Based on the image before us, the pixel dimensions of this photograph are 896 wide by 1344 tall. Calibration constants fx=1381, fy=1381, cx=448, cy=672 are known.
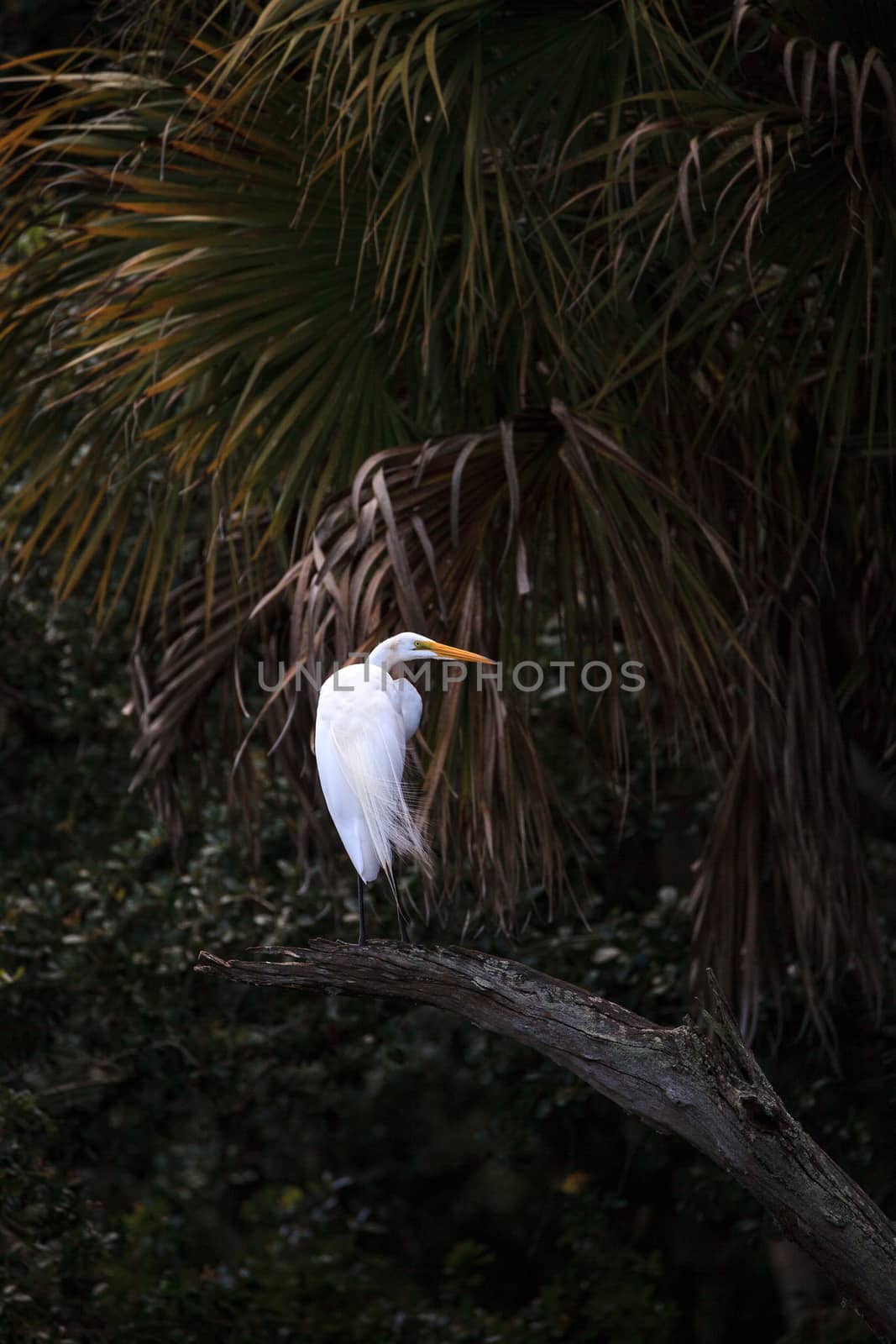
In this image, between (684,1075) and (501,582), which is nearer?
(684,1075)

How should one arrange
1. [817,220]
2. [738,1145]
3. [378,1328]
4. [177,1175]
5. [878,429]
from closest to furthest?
[738,1145] < [817,220] < [878,429] < [378,1328] < [177,1175]

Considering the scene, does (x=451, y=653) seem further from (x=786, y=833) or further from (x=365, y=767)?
(x=786, y=833)

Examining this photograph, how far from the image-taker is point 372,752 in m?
2.30

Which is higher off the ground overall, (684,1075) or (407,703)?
(407,703)

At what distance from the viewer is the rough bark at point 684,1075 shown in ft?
5.48

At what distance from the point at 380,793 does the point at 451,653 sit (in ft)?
0.90

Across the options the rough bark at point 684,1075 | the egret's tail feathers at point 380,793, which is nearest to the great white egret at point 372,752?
the egret's tail feathers at point 380,793

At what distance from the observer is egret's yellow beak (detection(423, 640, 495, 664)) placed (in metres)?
2.34

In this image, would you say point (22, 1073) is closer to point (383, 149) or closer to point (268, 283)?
point (268, 283)

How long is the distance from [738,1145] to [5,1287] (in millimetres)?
2080

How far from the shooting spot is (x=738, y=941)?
10.1ft

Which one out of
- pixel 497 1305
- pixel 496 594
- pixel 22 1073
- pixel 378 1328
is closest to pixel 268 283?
pixel 496 594

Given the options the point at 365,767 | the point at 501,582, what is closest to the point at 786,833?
the point at 501,582

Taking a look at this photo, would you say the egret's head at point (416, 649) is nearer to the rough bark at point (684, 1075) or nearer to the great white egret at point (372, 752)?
the great white egret at point (372, 752)
